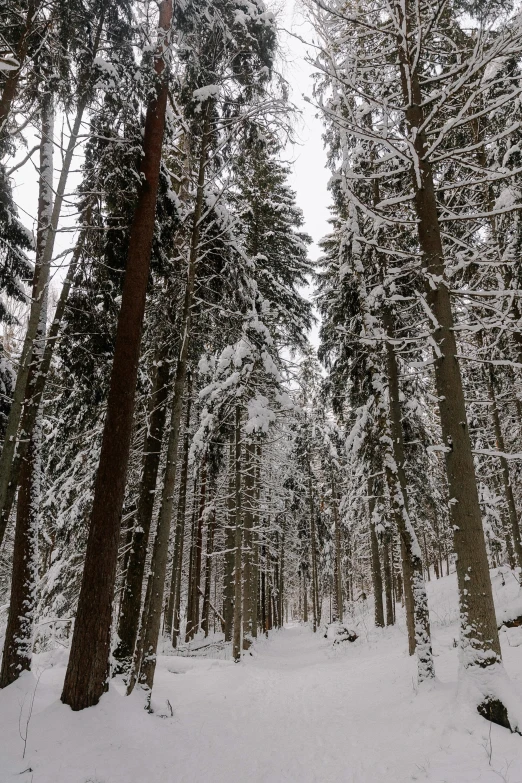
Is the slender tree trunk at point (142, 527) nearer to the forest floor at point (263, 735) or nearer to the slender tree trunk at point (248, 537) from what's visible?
Result: the forest floor at point (263, 735)

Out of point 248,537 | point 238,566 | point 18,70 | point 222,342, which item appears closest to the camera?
point 18,70

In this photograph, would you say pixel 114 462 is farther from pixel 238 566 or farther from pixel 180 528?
pixel 180 528

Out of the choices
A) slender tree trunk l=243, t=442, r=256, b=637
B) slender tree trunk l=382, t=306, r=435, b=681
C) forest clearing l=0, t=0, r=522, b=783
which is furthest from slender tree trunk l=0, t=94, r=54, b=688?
slender tree trunk l=243, t=442, r=256, b=637

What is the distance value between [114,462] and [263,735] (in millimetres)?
4627

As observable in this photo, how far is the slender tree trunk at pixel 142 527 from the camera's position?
7473 mm

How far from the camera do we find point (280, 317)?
570 inches

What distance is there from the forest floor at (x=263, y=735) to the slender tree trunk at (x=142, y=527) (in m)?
0.76

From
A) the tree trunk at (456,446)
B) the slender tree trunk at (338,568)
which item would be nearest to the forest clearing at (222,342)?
the tree trunk at (456,446)

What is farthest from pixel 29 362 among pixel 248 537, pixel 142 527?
pixel 248 537

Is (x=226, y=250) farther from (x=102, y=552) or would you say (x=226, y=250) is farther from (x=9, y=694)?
(x=9, y=694)

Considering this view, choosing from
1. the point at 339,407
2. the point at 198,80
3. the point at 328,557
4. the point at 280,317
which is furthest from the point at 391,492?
the point at 328,557

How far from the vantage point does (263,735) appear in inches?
242

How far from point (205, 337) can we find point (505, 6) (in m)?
6.99

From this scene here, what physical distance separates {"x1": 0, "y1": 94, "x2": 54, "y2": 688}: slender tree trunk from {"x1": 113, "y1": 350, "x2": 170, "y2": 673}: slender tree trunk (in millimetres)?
1625
